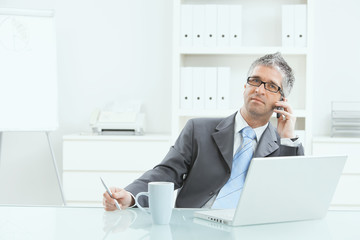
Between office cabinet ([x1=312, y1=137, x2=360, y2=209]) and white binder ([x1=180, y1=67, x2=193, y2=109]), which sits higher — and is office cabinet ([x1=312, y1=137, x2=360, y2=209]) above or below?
below

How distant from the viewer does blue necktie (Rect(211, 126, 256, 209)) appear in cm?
191

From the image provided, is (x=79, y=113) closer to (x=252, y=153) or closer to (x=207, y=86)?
(x=207, y=86)

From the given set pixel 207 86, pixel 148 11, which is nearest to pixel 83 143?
pixel 207 86

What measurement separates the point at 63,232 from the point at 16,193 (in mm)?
2806

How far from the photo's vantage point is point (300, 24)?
333cm

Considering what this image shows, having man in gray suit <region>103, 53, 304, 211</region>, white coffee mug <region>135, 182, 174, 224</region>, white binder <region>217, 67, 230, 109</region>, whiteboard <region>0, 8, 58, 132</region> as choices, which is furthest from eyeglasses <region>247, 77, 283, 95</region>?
whiteboard <region>0, 8, 58, 132</region>

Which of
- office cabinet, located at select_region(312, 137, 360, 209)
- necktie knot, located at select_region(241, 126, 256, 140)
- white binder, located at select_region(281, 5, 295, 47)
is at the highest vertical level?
white binder, located at select_region(281, 5, 295, 47)

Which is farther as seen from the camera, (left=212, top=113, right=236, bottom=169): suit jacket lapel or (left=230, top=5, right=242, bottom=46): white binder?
(left=230, top=5, right=242, bottom=46): white binder

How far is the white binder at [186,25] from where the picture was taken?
3.38 metres

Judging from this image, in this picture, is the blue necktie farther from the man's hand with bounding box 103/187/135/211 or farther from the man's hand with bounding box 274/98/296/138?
the man's hand with bounding box 103/187/135/211

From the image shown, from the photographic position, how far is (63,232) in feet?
4.18

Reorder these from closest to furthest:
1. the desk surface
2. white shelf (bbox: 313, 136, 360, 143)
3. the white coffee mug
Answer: the desk surface → the white coffee mug → white shelf (bbox: 313, 136, 360, 143)

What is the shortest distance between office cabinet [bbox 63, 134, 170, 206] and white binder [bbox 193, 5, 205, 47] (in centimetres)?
75

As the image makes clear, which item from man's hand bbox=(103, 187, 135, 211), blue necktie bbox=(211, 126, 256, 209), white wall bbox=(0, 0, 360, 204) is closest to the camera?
man's hand bbox=(103, 187, 135, 211)
